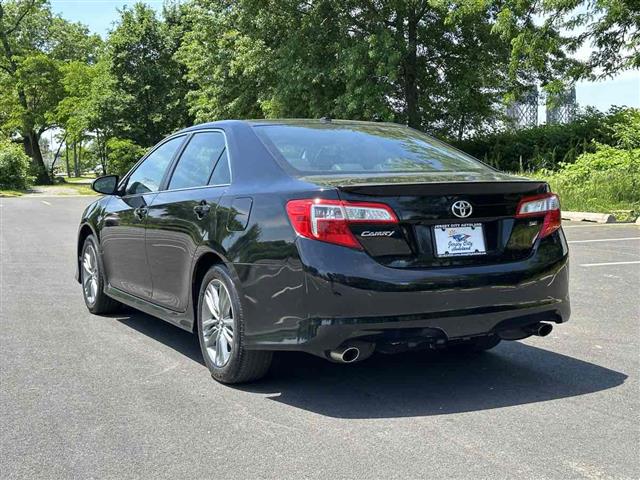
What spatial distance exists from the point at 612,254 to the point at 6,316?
25.4 ft

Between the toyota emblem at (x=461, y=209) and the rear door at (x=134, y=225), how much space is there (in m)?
2.38

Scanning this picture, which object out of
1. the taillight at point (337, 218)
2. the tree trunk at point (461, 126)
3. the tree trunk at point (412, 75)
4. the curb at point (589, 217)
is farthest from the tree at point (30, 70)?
the taillight at point (337, 218)

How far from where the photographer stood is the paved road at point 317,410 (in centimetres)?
328

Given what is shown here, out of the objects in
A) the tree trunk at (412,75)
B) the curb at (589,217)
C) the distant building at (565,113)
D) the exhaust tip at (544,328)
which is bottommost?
the curb at (589,217)

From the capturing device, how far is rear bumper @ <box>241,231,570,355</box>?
379cm

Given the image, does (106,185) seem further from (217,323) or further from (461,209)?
(461,209)

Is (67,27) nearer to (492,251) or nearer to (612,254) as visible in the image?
(612,254)

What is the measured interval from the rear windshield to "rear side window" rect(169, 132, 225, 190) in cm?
36

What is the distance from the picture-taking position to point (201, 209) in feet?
15.3

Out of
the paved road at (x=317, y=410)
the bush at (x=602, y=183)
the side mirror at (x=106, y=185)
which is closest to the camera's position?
the paved road at (x=317, y=410)

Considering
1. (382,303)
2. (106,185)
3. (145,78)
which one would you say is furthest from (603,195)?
(145,78)

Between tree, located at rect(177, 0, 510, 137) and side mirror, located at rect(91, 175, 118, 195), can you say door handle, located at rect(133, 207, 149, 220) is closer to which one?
side mirror, located at rect(91, 175, 118, 195)

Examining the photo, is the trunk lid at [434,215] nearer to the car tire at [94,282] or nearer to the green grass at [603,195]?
the car tire at [94,282]

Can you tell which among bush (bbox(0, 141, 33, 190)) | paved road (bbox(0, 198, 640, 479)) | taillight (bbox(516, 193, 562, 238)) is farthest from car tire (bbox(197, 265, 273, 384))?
bush (bbox(0, 141, 33, 190))
